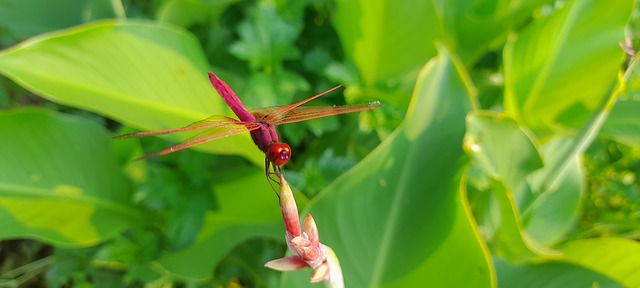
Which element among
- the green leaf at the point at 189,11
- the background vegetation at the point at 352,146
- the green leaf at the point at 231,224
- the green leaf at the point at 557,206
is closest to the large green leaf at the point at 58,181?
the background vegetation at the point at 352,146

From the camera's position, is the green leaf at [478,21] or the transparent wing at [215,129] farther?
the green leaf at [478,21]

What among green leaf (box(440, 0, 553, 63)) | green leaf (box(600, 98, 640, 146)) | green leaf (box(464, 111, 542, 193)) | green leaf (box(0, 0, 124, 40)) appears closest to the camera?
green leaf (box(464, 111, 542, 193))

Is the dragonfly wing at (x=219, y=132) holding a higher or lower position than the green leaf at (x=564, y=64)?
lower

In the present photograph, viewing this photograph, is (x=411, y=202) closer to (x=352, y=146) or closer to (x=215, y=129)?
(x=352, y=146)

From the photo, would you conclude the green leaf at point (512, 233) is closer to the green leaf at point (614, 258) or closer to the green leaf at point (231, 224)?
the green leaf at point (614, 258)

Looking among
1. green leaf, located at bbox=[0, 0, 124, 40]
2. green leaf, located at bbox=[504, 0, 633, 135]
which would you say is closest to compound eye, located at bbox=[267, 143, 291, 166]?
green leaf, located at bbox=[504, 0, 633, 135]

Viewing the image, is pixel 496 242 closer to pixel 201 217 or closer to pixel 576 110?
pixel 576 110

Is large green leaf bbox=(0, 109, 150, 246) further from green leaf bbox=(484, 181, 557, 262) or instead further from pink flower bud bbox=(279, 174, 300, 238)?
pink flower bud bbox=(279, 174, 300, 238)

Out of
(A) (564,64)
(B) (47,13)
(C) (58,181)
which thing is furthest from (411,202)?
(B) (47,13)
